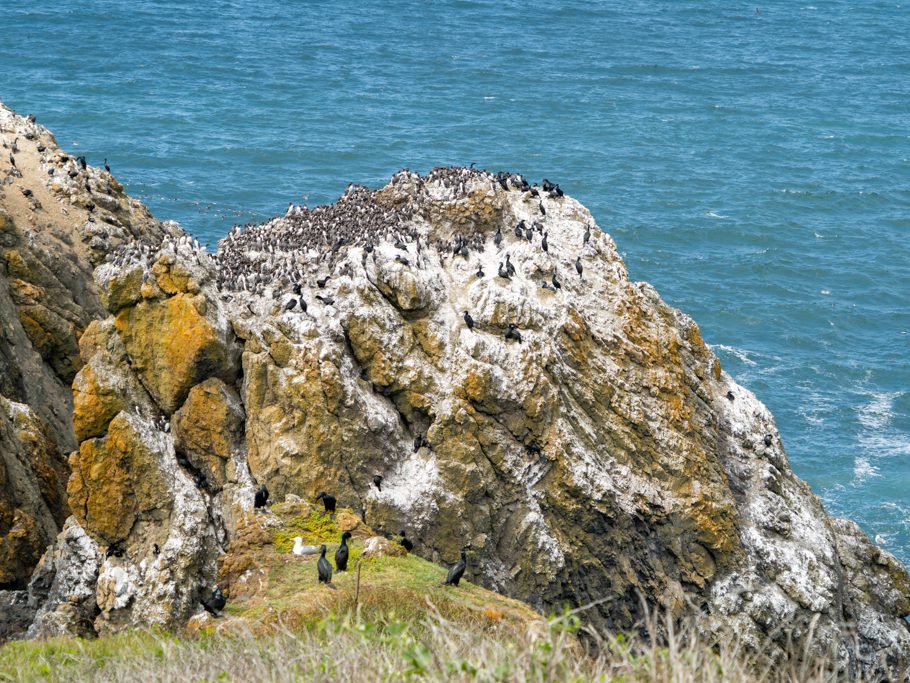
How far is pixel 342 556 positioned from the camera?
3762cm

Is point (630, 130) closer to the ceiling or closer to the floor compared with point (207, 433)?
closer to the ceiling

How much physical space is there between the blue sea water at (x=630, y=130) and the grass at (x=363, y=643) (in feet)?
140

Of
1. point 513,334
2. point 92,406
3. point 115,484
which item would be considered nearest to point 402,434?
point 513,334

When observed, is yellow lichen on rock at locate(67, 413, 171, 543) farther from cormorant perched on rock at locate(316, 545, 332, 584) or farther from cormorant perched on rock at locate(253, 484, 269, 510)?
cormorant perched on rock at locate(316, 545, 332, 584)

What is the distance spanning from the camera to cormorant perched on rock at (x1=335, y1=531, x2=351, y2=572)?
3756 centimetres

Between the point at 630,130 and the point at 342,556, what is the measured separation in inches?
4205

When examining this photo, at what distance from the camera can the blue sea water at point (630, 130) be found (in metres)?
92.9

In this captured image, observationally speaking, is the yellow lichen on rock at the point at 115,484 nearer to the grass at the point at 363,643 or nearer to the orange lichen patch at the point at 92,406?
the orange lichen patch at the point at 92,406

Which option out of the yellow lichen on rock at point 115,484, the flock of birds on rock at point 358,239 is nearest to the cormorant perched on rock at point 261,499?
the yellow lichen on rock at point 115,484

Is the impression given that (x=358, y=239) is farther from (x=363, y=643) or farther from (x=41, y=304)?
(x=363, y=643)

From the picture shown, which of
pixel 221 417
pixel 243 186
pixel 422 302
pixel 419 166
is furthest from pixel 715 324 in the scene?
pixel 221 417

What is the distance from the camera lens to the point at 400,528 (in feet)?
145

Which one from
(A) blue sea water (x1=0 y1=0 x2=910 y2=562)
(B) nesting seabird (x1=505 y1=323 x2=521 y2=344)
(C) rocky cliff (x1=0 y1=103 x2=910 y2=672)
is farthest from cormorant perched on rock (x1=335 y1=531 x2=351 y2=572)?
(A) blue sea water (x1=0 y1=0 x2=910 y2=562)

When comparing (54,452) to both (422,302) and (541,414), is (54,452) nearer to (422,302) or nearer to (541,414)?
(422,302)
